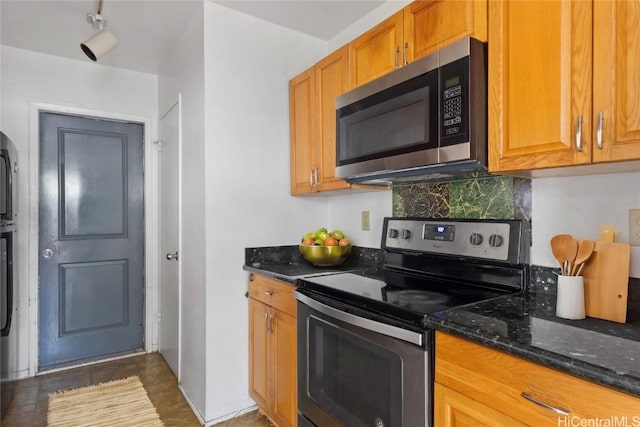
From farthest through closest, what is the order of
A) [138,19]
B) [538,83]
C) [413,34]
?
[138,19]
[413,34]
[538,83]

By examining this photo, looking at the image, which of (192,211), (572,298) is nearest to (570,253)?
(572,298)

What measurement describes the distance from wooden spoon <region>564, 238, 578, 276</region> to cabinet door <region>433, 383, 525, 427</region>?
528mm

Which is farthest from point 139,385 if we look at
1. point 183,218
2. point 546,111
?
point 546,111

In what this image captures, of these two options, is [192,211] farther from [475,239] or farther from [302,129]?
[475,239]

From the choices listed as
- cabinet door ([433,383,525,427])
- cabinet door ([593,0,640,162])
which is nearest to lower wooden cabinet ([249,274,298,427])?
cabinet door ([433,383,525,427])

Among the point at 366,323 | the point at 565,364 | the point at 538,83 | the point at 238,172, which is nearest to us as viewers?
the point at 565,364

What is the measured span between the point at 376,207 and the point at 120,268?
2.40m

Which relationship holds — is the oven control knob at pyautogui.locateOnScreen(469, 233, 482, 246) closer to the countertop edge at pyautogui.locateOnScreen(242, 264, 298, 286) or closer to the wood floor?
the countertop edge at pyautogui.locateOnScreen(242, 264, 298, 286)

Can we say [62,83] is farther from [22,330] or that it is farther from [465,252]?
[465,252]

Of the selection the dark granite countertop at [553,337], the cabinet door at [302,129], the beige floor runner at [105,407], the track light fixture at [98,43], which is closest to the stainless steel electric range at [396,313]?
the dark granite countertop at [553,337]

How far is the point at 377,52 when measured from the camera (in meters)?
1.78

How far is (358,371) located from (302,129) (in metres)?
1.49

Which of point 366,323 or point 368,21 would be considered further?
point 368,21

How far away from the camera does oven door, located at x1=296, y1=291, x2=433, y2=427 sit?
1.17 meters
